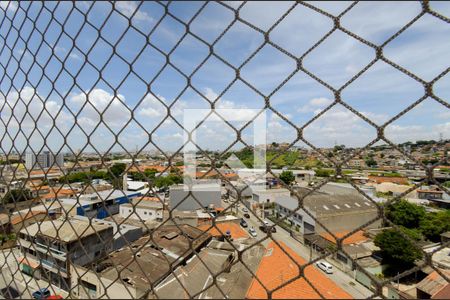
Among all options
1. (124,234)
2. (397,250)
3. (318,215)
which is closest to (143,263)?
(124,234)

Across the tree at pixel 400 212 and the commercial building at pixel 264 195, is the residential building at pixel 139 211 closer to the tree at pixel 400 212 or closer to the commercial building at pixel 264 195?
the commercial building at pixel 264 195

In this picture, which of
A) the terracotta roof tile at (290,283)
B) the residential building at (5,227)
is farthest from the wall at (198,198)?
the residential building at (5,227)

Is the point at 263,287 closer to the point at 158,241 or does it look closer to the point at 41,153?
the point at 158,241

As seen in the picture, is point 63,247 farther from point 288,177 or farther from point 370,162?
point 370,162

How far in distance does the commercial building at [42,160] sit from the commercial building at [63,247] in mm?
220

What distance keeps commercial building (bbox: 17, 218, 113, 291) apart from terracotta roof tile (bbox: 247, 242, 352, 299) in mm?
458

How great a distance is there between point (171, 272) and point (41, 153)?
0.75m

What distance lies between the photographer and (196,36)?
1.85 ft

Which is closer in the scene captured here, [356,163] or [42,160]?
[356,163]

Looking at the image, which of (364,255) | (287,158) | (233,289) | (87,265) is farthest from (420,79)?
(87,265)

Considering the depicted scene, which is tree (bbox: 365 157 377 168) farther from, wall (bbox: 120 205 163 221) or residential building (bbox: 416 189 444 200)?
wall (bbox: 120 205 163 221)

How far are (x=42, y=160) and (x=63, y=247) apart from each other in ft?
1.30

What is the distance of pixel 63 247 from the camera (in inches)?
34.4

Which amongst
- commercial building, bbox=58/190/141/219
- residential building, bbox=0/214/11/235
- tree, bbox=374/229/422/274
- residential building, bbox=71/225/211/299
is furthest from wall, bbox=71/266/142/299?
tree, bbox=374/229/422/274
